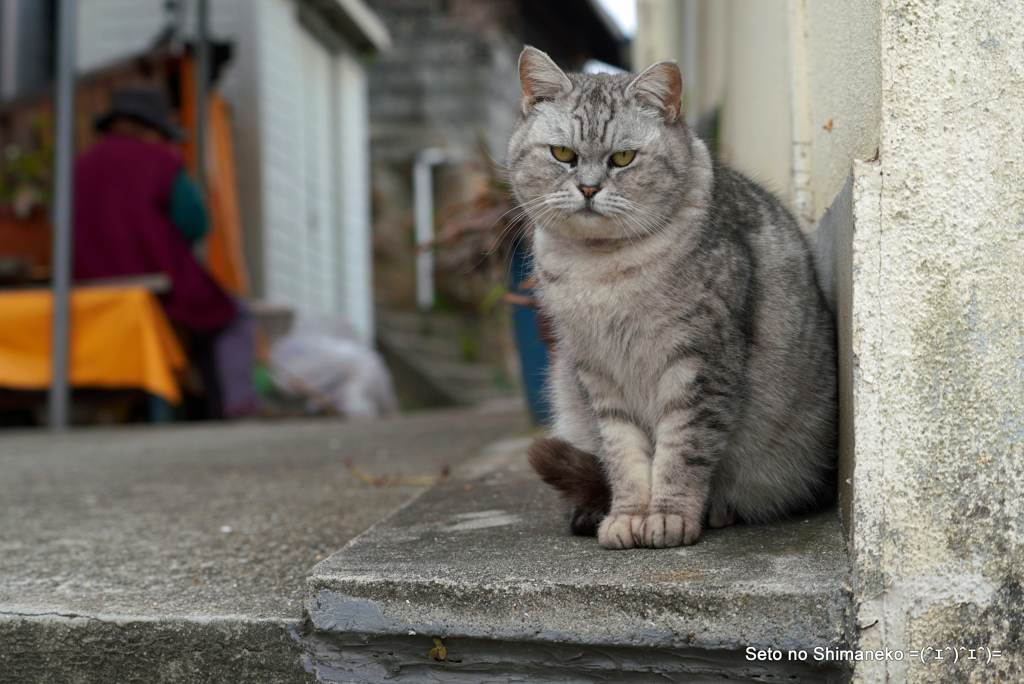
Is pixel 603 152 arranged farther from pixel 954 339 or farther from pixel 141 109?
pixel 141 109

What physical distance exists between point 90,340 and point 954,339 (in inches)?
186

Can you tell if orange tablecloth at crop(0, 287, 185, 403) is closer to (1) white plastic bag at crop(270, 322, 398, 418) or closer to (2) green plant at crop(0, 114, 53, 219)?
(1) white plastic bag at crop(270, 322, 398, 418)

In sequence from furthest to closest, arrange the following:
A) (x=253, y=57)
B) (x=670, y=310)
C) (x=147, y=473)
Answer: (x=253, y=57) → (x=147, y=473) → (x=670, y=310)

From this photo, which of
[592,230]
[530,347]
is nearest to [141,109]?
[530,347]

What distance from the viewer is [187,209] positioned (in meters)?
5.26

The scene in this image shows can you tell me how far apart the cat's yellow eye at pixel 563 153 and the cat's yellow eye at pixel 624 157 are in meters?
0.08

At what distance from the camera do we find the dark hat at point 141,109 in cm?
527

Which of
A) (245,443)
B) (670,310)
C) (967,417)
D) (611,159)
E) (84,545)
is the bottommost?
(245,443)

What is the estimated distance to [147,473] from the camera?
2963 mm

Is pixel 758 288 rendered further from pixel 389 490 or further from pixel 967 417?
pixel 389 490

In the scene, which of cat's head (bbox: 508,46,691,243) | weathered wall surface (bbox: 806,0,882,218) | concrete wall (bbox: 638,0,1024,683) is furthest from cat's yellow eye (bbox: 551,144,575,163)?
concrete wall (bbox: 638,0,1024,683)

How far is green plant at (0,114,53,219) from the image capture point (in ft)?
20.3

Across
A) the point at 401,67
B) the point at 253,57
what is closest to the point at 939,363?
the point at 253,57

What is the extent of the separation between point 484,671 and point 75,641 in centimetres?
65
